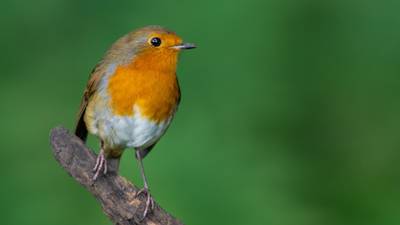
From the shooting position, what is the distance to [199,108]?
7219mm

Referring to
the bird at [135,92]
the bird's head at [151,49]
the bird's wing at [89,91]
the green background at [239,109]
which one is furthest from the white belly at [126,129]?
the green background at [239,109]

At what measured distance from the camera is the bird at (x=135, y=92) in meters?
5.91

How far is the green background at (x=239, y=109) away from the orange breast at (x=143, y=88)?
→ 0.90 metres

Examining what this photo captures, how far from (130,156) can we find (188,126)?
0.45 meters

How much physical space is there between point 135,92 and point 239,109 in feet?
5.39

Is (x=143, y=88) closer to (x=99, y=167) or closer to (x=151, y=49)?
(x=151, y=49)

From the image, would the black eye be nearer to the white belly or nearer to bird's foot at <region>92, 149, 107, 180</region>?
the white belly

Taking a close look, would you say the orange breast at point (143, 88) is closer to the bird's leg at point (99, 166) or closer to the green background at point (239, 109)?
the bird's leg at point (99, 166)

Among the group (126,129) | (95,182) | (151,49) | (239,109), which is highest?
(151,49)

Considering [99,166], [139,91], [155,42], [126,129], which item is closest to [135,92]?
[139,91]

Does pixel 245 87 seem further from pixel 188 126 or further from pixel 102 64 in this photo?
pixel 102 64

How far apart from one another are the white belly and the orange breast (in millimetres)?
38

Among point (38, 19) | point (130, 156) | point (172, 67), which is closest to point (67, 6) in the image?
point (38, 19)

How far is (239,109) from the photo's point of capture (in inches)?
291
